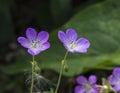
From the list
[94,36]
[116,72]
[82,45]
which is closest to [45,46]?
[82,45]

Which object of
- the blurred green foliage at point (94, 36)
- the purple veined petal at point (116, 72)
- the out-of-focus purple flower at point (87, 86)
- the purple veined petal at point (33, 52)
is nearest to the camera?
the purple veined petal at point (33, 52)

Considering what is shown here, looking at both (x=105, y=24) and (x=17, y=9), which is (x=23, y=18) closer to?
(x=17, y=9)

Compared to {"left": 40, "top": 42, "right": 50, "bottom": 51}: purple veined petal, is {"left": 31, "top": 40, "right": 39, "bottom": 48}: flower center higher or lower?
higher

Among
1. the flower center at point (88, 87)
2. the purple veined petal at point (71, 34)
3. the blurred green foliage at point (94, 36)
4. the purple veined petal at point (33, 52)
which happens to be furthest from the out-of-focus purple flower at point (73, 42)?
the blurred green foliage at point (94, 36)

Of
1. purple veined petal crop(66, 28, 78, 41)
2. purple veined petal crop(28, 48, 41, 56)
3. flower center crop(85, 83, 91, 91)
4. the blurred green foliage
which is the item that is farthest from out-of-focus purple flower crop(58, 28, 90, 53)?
the blurred green foliage

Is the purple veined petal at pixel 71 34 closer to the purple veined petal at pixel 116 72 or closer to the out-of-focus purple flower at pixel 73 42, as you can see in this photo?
the out-of-focus purple flower at pixel 73 42

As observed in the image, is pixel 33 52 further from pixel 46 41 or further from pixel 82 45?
pixel 82 45

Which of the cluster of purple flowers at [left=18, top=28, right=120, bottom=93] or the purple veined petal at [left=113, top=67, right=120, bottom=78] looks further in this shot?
the purple veined petal at [left=113, top=67, right=120, bottom=78]

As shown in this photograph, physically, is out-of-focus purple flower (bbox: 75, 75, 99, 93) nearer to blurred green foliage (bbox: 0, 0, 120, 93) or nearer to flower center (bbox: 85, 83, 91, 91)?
flower center (bbox: 85, 83, 91, 91)

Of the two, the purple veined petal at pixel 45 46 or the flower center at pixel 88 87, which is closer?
the purple veined petal at pixel 45 46

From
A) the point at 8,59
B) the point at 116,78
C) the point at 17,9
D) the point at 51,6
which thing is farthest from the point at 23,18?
the point at 116,78

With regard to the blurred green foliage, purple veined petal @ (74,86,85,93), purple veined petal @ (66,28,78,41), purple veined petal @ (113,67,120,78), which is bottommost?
purple veined petal @ (113,67,120,78)
